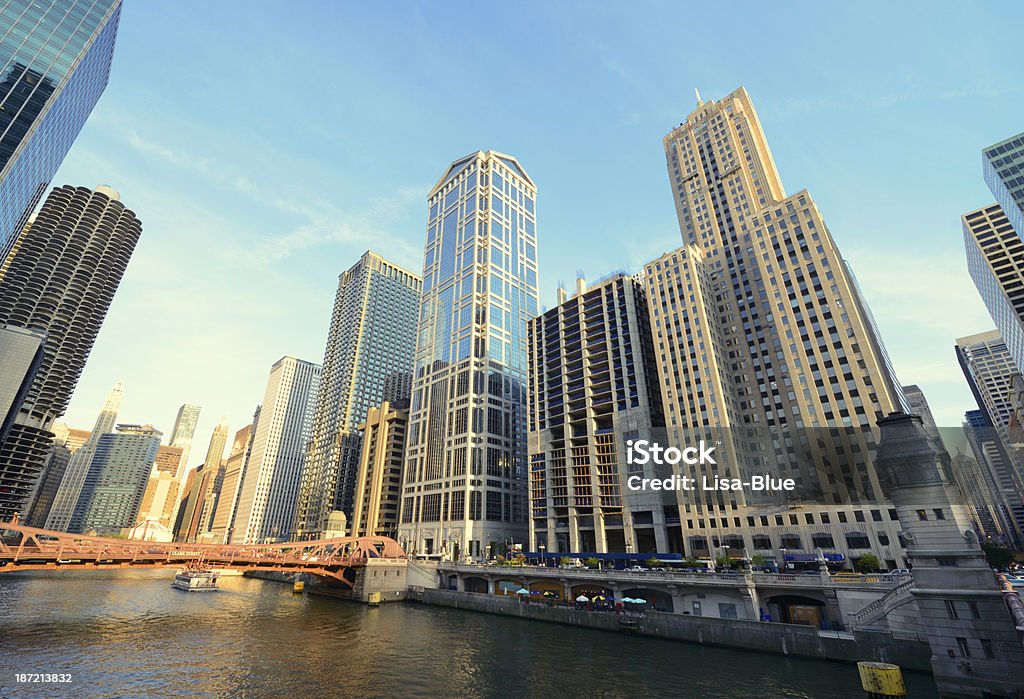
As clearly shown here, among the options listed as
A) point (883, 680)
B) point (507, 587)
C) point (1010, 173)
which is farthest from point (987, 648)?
point (1010, 173)

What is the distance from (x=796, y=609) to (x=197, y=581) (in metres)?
122

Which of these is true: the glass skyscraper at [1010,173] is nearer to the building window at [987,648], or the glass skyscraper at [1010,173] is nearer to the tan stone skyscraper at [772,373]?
the tan stone skyscraper at [772,373]

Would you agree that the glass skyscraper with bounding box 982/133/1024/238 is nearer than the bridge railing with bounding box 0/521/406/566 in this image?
A: No

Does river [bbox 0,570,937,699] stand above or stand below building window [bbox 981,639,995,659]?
below

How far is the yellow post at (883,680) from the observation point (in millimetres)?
27188

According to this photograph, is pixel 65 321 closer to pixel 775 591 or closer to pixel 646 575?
pixel 646 575

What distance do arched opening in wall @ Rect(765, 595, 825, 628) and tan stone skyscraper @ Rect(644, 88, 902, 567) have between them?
1047 inches

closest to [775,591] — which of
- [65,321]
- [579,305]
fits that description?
[579,305]

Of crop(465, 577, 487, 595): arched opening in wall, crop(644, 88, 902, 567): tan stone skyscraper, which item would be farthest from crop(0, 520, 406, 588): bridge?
crop(644, 88, 902, 567): tan stone skyscraper

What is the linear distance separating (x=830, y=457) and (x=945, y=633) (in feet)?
245

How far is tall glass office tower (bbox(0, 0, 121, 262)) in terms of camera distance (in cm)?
8581

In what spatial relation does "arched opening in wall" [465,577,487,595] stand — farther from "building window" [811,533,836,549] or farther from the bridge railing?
"building window" [811,533,836,549]

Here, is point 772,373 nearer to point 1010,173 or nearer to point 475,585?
point 475,585

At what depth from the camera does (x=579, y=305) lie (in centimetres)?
13538
